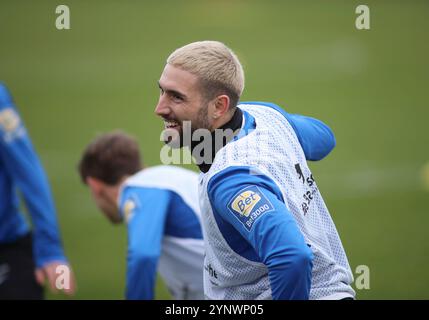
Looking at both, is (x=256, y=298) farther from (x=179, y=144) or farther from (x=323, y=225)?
(x=179, y=144)

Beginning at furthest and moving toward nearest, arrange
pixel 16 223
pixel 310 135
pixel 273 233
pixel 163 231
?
1. pixel 16 223
2. pixel 163 231
3. pixel 310 135
4. pixel 273 233

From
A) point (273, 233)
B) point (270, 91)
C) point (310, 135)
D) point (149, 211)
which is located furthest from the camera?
point (270, 91)

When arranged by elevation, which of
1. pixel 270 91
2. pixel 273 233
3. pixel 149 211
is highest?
pixel 273 233

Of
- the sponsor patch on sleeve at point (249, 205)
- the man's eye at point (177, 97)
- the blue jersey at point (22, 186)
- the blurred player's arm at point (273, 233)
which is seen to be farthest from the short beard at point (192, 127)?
the blue jersey at point (22, 186)

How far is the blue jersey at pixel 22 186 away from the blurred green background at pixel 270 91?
2235 millimetres

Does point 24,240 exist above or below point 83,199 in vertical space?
above

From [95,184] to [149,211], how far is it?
0.92 m

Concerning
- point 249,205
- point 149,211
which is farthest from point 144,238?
point 249,205

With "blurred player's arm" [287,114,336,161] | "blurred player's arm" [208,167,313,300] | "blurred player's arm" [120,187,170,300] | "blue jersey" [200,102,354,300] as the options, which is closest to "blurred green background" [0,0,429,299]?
"blurred player's arm" [120,187,170,300]

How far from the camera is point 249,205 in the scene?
3596 millimetres

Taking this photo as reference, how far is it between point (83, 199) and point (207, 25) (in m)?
8.13

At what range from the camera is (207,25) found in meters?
18.8

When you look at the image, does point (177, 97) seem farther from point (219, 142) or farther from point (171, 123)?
point (219, 142)
